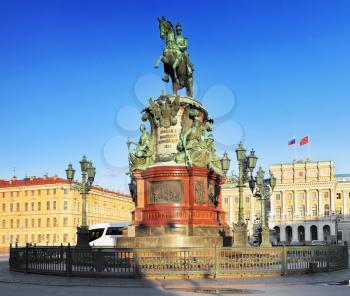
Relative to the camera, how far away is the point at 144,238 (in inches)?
958

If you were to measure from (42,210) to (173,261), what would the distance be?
10902cm

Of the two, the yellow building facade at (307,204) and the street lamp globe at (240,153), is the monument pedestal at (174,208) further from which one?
the yellow building facade at (307,204)

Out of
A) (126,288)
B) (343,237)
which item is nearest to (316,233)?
(343,237)

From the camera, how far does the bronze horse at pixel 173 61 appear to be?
96.7 ft

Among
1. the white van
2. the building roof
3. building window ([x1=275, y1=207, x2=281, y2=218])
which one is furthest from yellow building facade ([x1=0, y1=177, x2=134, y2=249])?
the white van

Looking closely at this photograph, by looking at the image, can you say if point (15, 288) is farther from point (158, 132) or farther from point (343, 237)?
point (343, 237)

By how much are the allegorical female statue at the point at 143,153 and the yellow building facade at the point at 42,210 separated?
9516 centimetres

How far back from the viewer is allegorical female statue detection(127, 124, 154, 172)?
27837mm

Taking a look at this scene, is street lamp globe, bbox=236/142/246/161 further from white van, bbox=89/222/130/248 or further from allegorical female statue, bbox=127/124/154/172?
white van, bbox=89/222/130/248

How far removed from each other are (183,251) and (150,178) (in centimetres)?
713

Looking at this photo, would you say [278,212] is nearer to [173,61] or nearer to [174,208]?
[173,61]

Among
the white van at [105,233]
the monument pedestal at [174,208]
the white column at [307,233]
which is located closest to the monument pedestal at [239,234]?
the monument pedestal at [174,208]

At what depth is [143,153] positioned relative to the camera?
91.8ft

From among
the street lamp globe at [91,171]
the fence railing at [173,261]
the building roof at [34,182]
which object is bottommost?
the fence railing at [173,261]
